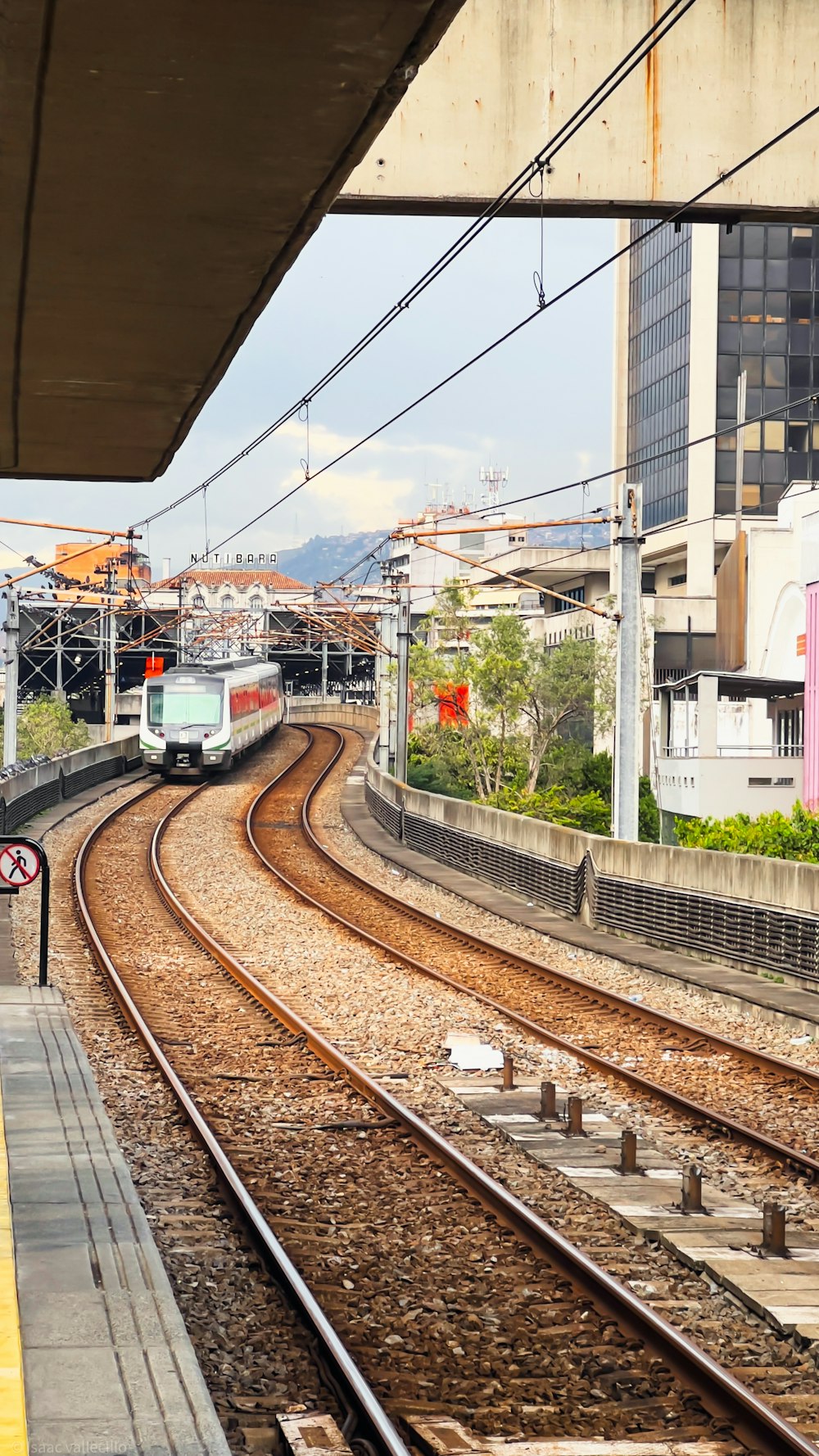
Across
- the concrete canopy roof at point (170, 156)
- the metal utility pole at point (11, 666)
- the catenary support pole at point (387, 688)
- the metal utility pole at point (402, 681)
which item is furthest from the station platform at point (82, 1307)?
the catenary support pole at point (387, 688)

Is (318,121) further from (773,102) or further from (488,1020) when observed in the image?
(488,1020)

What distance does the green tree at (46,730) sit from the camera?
3127 inches

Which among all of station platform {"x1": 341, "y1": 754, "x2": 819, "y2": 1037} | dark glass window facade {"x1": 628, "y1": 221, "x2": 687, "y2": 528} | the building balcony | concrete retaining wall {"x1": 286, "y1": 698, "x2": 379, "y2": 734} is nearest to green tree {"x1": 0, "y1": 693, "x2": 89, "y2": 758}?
concrete retaining wall {"x1": 286, "y1": 698, "x2": 379, "y2": 734}

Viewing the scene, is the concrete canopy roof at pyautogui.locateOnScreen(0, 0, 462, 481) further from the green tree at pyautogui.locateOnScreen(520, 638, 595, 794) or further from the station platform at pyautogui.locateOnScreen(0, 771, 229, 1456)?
the green tree at pyautogui.locateOnScreen(520, 638, 595, 794)

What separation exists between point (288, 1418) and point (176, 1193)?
11.1 ft

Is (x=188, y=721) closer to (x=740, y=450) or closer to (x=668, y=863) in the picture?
(x=668, y=863)

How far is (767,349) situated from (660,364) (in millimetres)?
6705

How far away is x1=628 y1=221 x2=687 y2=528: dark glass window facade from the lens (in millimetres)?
81500

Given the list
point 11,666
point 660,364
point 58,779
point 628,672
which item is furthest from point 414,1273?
point 660,364

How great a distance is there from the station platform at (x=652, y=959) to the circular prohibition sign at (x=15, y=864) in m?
7.13

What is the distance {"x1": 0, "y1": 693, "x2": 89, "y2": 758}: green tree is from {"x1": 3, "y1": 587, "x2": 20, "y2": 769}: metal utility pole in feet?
120

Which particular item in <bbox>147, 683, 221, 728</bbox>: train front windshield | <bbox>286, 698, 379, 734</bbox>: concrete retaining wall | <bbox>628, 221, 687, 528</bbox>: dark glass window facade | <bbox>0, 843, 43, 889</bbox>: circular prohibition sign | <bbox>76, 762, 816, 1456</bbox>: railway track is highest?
<bbox>628, 221, 687, 528</bbox>: dark glass window facade

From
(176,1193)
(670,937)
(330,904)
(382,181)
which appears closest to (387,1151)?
(176,1193)

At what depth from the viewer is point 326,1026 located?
1480 cm
